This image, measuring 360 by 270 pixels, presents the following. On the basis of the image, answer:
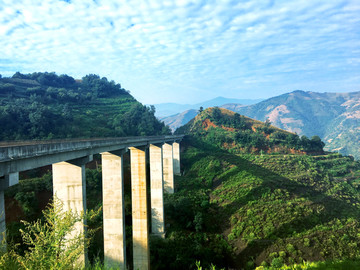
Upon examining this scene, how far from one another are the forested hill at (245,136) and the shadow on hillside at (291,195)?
1862 cm

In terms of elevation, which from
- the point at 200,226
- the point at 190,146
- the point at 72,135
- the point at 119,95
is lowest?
the point at 200,226

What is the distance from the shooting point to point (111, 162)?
2233 cm

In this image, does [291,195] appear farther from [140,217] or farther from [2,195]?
[2,195]

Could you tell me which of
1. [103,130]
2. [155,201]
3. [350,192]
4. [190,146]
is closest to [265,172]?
[350,192]

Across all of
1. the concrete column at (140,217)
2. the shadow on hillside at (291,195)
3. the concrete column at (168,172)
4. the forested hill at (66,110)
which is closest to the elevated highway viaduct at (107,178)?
the concrete column at (140,217)

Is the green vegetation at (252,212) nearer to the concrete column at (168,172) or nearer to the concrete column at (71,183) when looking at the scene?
the concrete column at (168,172)

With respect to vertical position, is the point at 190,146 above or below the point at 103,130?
below

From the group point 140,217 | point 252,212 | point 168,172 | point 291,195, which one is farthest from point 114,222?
point 291,195

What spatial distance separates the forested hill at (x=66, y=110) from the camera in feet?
166

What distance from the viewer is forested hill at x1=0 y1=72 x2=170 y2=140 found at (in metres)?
50.7

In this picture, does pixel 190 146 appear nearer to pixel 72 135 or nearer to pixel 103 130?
pixel 103 130

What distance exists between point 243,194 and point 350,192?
69.3ft

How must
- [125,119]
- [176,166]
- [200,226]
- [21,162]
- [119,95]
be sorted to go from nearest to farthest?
[21,162] → [200,226] → [176,166] → [125,119] → [119,95]

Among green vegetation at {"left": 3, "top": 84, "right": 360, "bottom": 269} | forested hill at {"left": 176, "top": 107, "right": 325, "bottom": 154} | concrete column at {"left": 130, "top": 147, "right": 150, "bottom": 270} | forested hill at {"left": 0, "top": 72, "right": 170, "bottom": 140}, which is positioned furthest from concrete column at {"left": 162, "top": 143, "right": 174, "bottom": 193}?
A: forested hill at {"left": 176, "top": 107, "right": 325, "bottom": 154}
